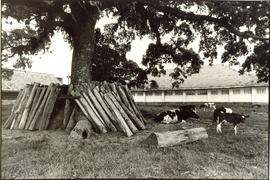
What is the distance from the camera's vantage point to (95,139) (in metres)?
7.86

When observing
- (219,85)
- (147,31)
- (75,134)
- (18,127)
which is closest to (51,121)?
(18,127)

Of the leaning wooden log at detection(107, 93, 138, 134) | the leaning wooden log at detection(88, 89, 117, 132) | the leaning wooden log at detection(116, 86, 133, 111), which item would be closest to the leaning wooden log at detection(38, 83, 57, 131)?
the leaning wooden log at detection(88, 89, 117, 132)

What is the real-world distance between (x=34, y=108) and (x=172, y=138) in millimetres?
4779

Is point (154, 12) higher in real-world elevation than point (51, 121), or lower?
higher

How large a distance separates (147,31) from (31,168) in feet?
35.3

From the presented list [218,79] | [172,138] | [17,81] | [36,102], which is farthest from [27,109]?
[218,79]

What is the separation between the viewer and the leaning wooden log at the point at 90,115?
8680 mm

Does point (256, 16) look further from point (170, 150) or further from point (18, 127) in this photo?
point (18, 127)

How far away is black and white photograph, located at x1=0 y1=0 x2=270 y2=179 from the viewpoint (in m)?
5.68

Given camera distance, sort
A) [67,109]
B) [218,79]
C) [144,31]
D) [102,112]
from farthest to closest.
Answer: [218,79]
[144,31]
[67,109]
[102,112]

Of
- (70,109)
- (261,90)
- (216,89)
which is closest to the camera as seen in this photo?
(70,109)

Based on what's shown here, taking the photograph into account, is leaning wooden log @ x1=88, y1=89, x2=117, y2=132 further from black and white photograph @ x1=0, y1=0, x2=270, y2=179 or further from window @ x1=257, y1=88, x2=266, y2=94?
window @ x1=257, y1=88, x2=266, y2=94

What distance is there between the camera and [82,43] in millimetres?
11203

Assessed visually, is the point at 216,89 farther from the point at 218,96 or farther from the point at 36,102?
the point at 36,102
